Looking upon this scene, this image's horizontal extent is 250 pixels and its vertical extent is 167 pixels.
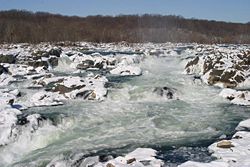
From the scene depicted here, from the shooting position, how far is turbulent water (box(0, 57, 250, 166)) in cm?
1127

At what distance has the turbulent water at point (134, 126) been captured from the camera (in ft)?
37.0

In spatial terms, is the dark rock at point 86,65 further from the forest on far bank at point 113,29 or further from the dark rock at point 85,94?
the forest on far bank at point 113,29

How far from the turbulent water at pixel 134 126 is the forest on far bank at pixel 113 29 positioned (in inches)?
2106

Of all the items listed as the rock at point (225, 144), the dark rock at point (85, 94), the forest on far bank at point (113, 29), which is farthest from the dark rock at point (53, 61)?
the forest on far bank at point (113, 29)

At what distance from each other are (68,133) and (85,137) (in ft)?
3.35

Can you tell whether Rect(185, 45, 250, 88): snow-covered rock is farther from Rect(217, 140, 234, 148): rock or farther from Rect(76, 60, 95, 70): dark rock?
Rect(217, 140, 234, 148): rock

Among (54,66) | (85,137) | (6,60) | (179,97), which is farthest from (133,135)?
(6,60)

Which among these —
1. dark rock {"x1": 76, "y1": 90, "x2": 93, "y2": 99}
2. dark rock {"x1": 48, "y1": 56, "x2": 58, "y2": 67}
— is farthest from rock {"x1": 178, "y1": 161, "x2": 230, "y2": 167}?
dark rock {"x1": 48, "y1": 56, "x2": 58, "y2": 67}

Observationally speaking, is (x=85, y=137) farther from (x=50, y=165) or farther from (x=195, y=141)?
(x=195, y=141)

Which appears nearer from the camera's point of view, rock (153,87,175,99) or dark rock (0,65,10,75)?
rock (153,87,175,99)

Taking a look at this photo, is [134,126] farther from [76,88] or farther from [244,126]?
[76,88]

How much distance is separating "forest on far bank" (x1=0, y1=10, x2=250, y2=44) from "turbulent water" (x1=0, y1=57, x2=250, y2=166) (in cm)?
5350

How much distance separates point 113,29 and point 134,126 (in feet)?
269

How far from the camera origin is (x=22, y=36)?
69.5m
